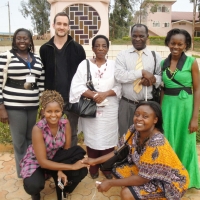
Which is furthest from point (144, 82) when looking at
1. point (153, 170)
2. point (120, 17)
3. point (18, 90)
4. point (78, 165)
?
point (120, 17)

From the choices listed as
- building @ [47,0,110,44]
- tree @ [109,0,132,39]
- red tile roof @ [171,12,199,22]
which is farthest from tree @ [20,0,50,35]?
building @ [47,0,110,44]

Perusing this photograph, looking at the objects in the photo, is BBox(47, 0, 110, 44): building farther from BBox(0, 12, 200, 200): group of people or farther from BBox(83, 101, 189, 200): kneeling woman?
BBox(83, 101, 189, 200): kneeling woman

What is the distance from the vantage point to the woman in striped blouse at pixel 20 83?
98.8 inches

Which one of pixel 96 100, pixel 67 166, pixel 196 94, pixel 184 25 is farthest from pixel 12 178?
pixel 184 25

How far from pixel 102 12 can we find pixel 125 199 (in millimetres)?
4560

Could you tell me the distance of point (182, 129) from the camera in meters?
2.54

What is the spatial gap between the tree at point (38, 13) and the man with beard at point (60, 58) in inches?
1101

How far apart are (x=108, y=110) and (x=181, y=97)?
79cm

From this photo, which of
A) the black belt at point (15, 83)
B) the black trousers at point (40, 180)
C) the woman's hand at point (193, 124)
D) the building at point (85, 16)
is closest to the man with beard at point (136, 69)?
the woman's hand at point (193, 124)

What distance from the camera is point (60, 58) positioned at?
9.44 feet

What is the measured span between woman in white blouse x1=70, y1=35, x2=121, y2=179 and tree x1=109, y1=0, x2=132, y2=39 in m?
20.4

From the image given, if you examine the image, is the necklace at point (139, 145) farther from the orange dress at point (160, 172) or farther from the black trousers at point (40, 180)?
the black trousers at point (40, 180)

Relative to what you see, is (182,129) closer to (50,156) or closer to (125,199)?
(125,199)

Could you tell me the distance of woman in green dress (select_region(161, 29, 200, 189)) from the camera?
237 cm
